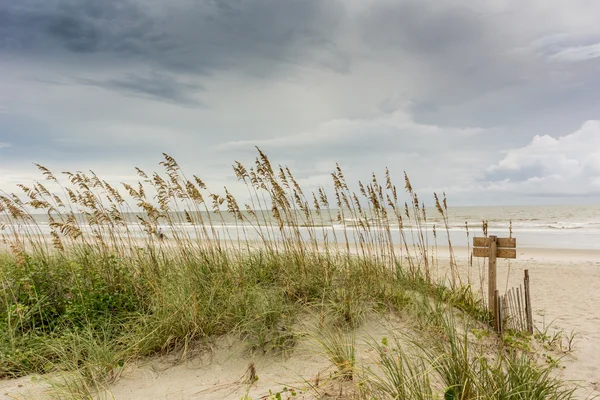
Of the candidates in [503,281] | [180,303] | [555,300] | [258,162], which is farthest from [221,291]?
[503,281]

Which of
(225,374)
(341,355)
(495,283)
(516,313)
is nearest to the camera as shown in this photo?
(341,355)

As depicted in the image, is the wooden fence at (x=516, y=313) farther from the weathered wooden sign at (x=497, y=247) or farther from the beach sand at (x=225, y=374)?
the beach sand at (x=225, y=374)

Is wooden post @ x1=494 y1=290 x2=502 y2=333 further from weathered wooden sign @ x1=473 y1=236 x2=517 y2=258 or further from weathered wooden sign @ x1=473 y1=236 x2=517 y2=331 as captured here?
weathered wooden sign @ x1=473 y1=236 x2=517 y2=258

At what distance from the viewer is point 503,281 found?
1122cm

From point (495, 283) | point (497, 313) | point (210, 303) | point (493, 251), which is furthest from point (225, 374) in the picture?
point (493, 251)

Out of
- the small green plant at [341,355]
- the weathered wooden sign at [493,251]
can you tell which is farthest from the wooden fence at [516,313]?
the small green plant at [341,355]

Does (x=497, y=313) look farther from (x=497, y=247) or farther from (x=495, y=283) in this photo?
(x=497, y=247)

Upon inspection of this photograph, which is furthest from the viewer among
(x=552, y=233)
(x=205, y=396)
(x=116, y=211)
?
(x=552, y=233)

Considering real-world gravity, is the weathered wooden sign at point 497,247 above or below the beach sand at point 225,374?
above

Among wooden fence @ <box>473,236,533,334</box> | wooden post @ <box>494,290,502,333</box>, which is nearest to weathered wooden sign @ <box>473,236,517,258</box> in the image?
wooden fence @ <box>473,236,533,334</box>

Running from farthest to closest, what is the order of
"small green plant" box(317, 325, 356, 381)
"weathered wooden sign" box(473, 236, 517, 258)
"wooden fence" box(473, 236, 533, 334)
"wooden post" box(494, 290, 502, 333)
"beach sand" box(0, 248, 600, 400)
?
"weathered wooden sign" box(473, 236, 517, 258) → "wooden fence" box(473, 236, 533, 334) → "wooden post" box(494, 290, 502, 333) → "beach sand" box(0, 248, 600, 400) → "small green plant" box(317, 325, 356, 381)

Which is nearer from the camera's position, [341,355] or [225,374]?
[341,355]

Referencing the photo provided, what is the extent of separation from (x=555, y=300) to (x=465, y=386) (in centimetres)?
801

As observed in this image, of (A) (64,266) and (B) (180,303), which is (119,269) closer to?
(A) (64,266)
